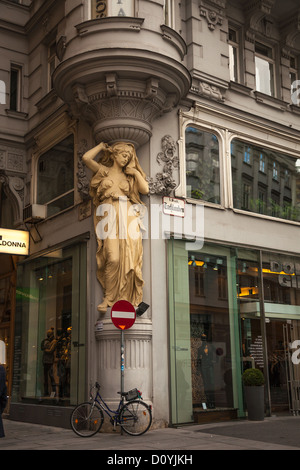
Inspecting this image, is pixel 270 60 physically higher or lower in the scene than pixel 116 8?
higher

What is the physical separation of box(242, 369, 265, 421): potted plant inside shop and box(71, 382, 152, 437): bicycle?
3008mm

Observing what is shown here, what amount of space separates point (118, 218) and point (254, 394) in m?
5.18

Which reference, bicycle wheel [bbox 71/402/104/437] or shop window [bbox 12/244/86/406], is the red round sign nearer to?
bicycle wheel [bbox 71/402/104/437]

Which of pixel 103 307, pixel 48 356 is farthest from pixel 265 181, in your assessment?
pixel 48 356

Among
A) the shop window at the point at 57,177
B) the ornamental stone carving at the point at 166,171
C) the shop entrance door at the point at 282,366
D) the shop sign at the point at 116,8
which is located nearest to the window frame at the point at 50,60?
the shop window at the point at 57,177

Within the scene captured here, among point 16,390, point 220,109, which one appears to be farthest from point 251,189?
point 16,390

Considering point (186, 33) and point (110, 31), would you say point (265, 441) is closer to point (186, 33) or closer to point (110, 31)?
point (110, 31)

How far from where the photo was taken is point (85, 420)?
460 inches

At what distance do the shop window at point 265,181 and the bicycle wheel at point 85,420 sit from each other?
22.1 feet

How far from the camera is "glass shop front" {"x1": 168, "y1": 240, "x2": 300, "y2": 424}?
44.4 feet

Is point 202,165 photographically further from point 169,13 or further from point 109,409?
point 109,409

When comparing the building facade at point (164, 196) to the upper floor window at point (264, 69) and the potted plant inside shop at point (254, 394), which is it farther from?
the potted plant inside shop at point (254, 394)

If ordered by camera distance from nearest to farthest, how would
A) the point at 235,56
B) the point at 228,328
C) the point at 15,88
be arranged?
the point at 228,328
the point at 235,56
the point at 15,88

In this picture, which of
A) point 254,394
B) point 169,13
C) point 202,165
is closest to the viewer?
point 254,394
